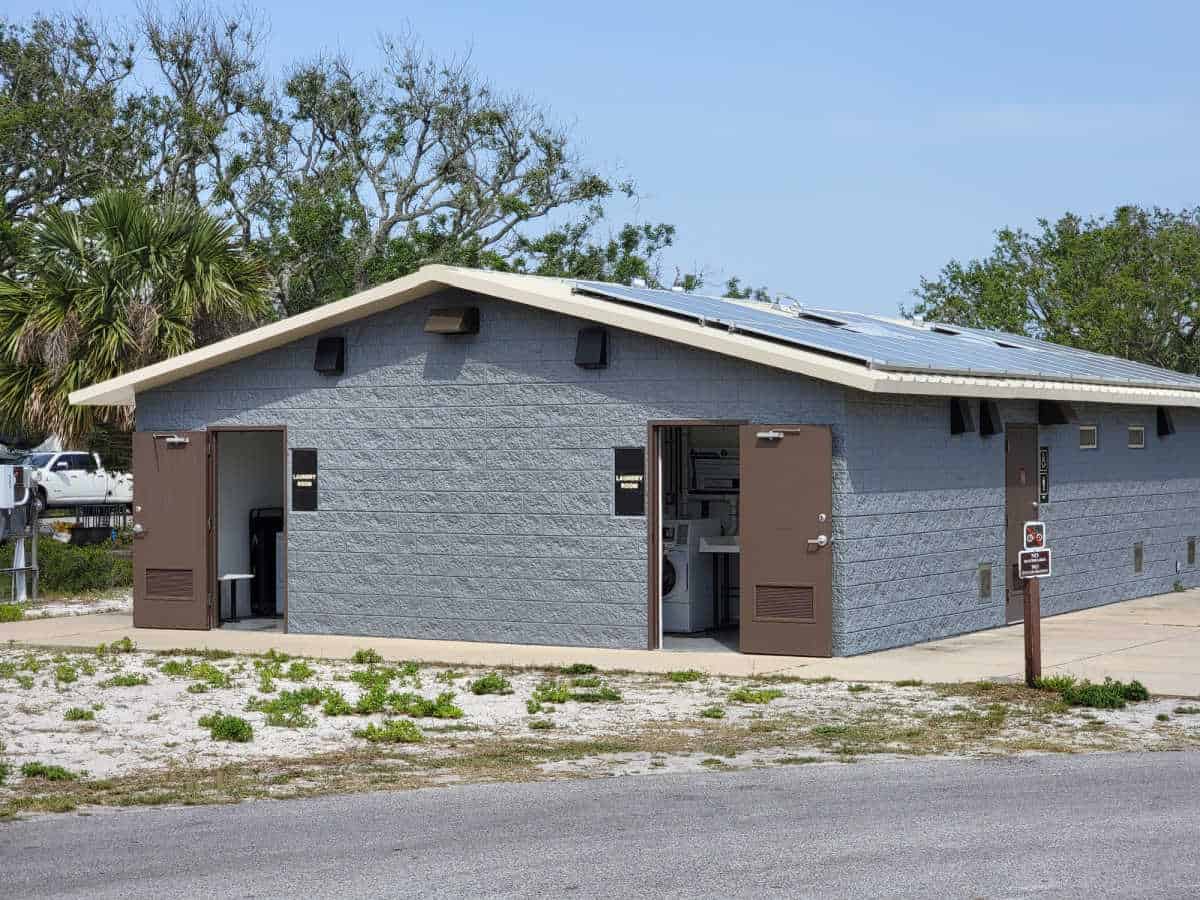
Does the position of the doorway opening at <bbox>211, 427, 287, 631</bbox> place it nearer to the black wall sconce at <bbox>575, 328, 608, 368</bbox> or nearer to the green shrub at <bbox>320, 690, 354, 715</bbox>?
the black wall sconce at <bbox>575, 328, 608, 368</bbox>

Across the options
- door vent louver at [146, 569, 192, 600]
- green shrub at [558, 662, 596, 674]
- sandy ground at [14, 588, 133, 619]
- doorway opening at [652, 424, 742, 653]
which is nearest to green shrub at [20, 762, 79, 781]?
green shrub at [558, 662, 596, 674]

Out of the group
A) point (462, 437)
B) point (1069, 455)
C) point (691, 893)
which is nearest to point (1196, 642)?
point (1069, 455)

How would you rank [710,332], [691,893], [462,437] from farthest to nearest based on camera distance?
[462,437], [710,332], [691,893]

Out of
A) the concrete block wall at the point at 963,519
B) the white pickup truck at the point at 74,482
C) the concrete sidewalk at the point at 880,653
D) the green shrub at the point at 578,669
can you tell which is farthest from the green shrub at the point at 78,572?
the white pickup truck at the point at 74,482

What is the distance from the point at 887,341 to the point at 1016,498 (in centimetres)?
227

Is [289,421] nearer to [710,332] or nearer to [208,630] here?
[208,630]

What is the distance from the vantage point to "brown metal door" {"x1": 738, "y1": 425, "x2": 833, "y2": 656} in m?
15.3

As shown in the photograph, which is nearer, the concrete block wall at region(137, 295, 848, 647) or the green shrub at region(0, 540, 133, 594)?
the concrete block wall at region(137, 295, 848, 647)

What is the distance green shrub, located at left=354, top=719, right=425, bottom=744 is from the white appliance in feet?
20.0

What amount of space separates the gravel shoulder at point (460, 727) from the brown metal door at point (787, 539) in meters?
1.57

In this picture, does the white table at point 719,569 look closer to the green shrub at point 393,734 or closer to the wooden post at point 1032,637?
the wooden post at point 1032,637

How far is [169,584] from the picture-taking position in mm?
18500

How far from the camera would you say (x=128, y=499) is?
1708 inches

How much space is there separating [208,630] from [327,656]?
9.36 feet
